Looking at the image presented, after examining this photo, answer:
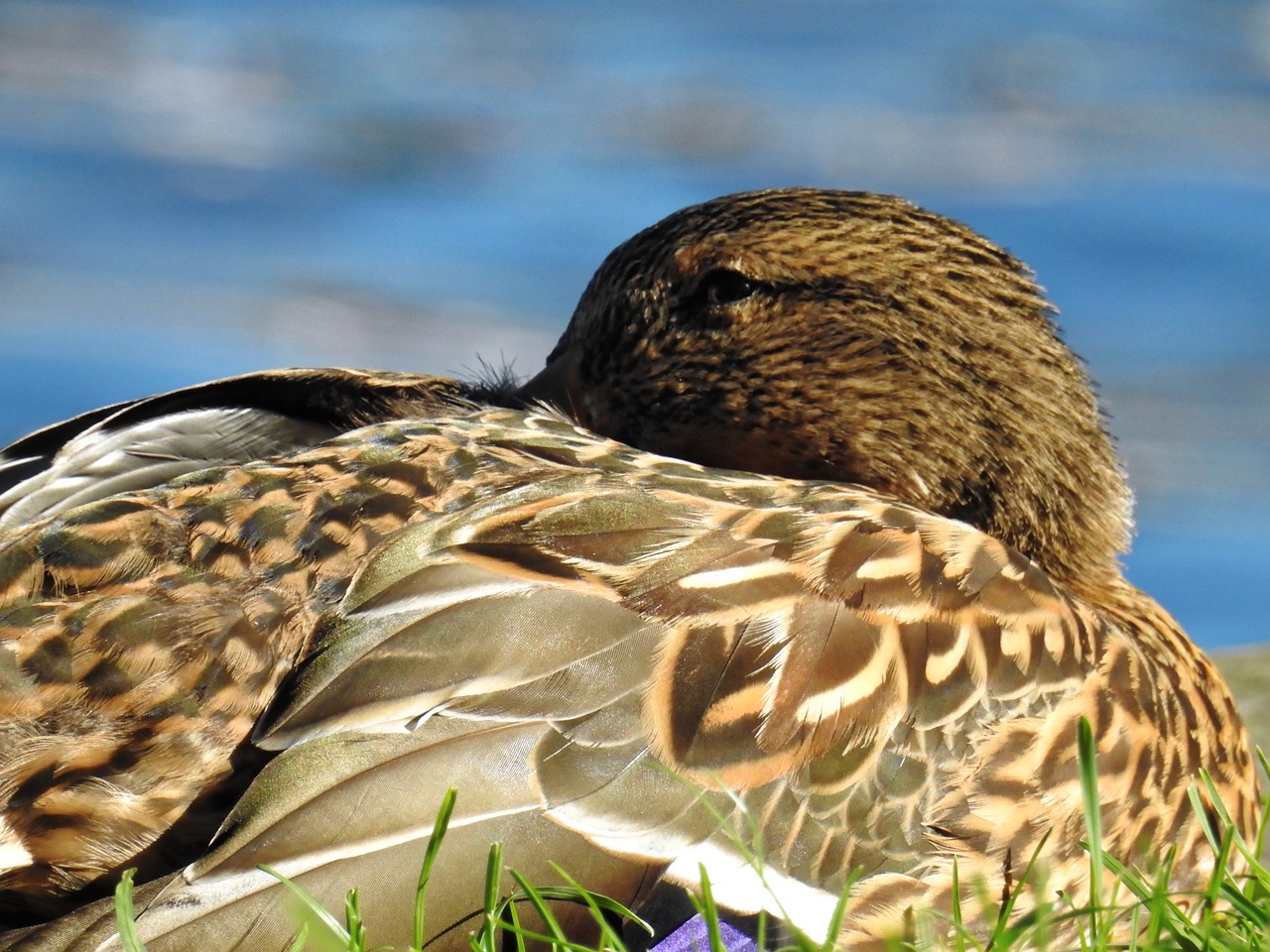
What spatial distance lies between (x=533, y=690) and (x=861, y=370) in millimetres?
1401

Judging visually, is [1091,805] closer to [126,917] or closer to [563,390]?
[126,917]

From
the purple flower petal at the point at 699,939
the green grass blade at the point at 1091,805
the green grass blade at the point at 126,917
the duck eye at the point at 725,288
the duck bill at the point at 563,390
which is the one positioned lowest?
the green grass blade at the point at 126,917

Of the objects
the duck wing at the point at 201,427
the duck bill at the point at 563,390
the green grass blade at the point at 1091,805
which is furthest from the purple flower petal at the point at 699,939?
the duck bill at the point at 563,390

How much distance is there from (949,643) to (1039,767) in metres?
0.22

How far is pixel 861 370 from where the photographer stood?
3205mm

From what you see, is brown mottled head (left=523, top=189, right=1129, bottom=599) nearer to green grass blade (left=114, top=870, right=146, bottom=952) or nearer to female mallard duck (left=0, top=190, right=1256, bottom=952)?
female mallard duck (left=0, top=190, right=1256, bottom=952)

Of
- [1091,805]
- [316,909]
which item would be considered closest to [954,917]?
[1091,805]

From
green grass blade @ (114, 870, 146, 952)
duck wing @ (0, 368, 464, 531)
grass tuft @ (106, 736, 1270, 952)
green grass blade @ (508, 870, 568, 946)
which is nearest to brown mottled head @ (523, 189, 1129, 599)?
duck wing @ (0, 368, 464, 531)

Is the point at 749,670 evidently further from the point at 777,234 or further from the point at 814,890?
the point at 777,234

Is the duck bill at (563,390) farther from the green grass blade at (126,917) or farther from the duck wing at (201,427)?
the green grass blade at (126,917)

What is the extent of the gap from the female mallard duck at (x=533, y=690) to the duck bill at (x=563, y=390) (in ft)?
1.22

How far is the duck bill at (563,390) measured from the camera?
3.28 m

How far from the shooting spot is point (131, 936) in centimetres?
179

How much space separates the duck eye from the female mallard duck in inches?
22.1
